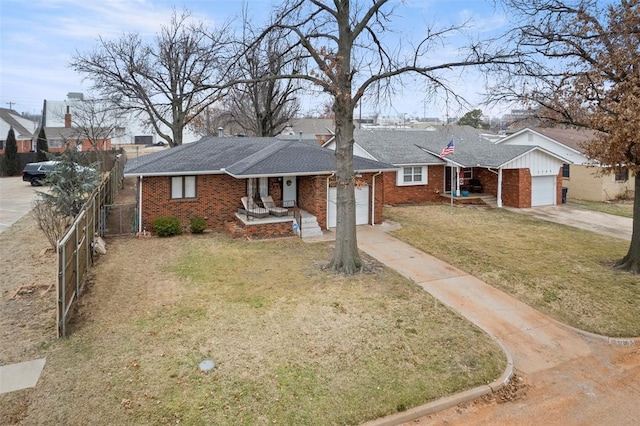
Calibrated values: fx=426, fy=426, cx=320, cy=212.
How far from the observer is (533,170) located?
2231 cm

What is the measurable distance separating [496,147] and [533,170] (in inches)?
193

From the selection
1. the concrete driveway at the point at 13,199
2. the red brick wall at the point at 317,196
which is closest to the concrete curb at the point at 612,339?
the red brick wall at the point at 317,196

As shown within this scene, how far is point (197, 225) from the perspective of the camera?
619 inches

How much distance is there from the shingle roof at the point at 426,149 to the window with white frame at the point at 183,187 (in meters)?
10.3

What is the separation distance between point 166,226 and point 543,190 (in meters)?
19.3

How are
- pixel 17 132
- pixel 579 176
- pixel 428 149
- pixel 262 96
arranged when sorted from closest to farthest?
pixel 428 149 < pixel 579 176 < pixel 262 96 < pixel 17 132

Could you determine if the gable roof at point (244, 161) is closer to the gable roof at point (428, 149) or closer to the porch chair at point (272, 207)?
the porch chair at point (272, 207)

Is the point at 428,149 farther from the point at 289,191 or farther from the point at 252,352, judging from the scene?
the point at 252,352

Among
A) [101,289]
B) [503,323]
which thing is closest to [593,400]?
[503,323]

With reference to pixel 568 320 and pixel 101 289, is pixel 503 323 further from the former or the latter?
pixel 101 289

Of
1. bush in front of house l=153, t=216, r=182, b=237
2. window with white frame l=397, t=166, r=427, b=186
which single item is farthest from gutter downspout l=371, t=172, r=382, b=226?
bush in front of house l=153, t=216, r=182, b=237

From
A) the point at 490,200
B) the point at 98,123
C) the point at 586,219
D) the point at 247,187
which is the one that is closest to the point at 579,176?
the point at 490,200

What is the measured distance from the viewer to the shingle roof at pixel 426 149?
22.9 meters

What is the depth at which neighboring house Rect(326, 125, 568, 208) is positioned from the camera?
73.0 ft
